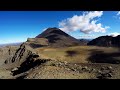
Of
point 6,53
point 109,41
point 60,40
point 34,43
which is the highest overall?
point 60,40

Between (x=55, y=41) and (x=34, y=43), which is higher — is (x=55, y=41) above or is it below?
above

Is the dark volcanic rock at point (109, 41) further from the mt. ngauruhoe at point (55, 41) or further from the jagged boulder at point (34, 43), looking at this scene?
the jagged boulder at point (34, 43)

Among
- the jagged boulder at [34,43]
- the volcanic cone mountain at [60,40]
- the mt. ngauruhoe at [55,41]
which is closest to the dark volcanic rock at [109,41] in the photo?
the mt. ngauruhoe at [55,41]

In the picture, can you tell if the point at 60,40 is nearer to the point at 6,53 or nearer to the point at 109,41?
the point at 109,41

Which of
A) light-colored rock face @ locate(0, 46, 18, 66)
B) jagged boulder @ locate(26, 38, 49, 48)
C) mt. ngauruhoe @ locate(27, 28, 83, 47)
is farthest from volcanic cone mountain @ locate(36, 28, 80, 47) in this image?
light-colored rock face @ locate(0, 46, 18, 66)

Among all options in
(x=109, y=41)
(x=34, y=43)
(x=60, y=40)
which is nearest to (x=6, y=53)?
(x=34, y=43)

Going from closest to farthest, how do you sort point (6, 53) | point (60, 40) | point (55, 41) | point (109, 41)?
point (6, 53) < point (109, 41) < point (55, 41) < point (60, 40)

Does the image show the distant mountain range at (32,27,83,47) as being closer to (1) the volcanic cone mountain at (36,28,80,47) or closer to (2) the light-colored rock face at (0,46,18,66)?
(1) the volcanic cone mountain at (36,28,80,47)
